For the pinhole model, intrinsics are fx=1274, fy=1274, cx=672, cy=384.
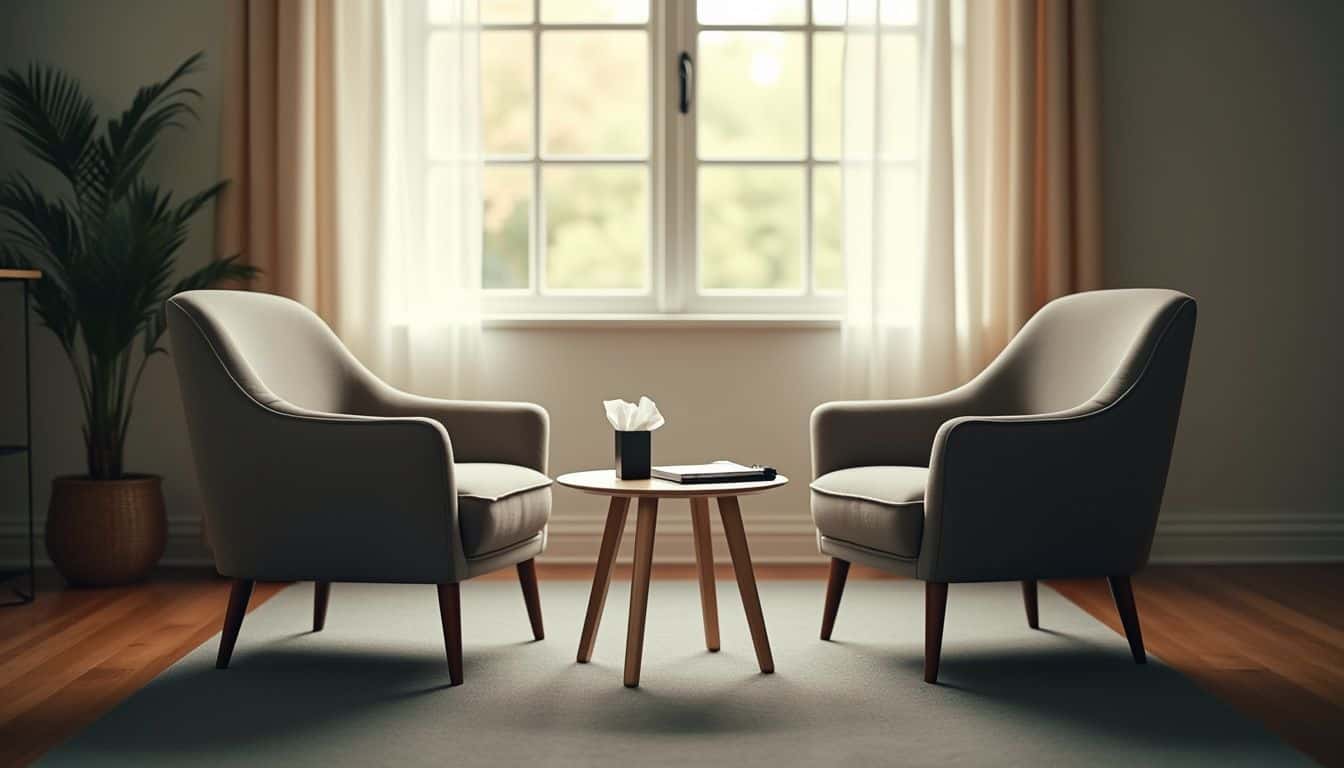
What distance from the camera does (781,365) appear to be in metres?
4.19

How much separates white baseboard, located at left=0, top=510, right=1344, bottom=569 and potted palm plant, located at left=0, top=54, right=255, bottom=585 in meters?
0.40

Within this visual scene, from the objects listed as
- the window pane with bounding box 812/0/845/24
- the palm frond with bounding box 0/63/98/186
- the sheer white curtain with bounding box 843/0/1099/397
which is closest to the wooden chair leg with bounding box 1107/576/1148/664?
the sheer white curtain with bounding box 843/0/1099/397

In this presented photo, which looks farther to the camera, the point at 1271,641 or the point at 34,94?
the point at 34,94

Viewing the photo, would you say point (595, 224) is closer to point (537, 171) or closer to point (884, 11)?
point (537, 171)

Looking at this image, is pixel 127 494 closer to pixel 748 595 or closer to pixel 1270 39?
pixel 748 595

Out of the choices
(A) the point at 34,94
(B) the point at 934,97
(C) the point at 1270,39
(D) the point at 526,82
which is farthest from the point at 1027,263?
(A) the point at 34,94

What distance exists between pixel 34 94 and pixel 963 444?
306 centimetres

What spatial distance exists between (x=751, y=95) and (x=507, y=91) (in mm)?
819

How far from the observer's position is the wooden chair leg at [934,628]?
267 cm

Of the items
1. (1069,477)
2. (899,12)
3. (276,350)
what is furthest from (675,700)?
(899,12)

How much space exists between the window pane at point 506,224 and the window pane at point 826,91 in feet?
3.23

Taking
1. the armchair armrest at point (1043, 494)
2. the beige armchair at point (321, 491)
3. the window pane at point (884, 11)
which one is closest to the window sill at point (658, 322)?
the window pane at point (884, 11)

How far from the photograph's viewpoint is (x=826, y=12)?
427 cm

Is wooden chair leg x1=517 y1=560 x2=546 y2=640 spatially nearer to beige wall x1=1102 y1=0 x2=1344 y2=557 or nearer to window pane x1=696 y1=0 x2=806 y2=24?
window pane x1=696 y1=0 x2=806 y2=24
